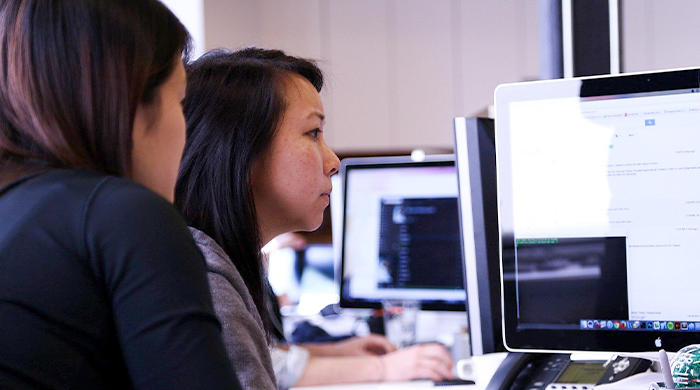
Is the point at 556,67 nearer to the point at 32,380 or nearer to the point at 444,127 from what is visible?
the point at 32,380

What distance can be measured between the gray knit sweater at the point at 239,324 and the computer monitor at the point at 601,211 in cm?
36

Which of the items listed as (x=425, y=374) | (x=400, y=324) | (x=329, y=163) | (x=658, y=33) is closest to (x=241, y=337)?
(x=329, y=163)

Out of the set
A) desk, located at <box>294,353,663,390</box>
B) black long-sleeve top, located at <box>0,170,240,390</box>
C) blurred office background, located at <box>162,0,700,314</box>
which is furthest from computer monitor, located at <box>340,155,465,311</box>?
blurred office background, located at <box>162,0,700,314</box>

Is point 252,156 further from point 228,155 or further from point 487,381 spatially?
point 487,381

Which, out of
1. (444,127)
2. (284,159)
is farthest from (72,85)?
(444,127)

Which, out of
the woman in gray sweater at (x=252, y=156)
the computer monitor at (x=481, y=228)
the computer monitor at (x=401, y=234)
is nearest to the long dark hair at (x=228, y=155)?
the woman in gray sweater at (x=252, y=156)

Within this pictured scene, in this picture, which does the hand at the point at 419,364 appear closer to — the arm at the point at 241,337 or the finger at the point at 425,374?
the finger at the point at 425,374

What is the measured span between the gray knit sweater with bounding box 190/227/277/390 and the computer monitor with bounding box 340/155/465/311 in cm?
94

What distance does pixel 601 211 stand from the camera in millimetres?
982

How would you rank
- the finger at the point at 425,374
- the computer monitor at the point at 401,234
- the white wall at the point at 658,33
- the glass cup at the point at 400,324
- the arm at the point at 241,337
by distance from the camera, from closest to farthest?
1. the arm at the point at 241,337
2. the finger at the point at 425,374
3. the computer monitor at the point at 401,234
4. the glass cup at the point at 400,324
5. the white wall at the point at 658,33

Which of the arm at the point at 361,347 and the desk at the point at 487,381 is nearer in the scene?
the desk at the point at 487,381

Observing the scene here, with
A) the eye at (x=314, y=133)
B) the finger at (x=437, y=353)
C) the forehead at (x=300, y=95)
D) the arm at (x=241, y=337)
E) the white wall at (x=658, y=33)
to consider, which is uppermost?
the white wall at (x=658, y=33)

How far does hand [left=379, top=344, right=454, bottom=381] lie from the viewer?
1655mm

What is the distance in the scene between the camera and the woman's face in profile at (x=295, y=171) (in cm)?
108
